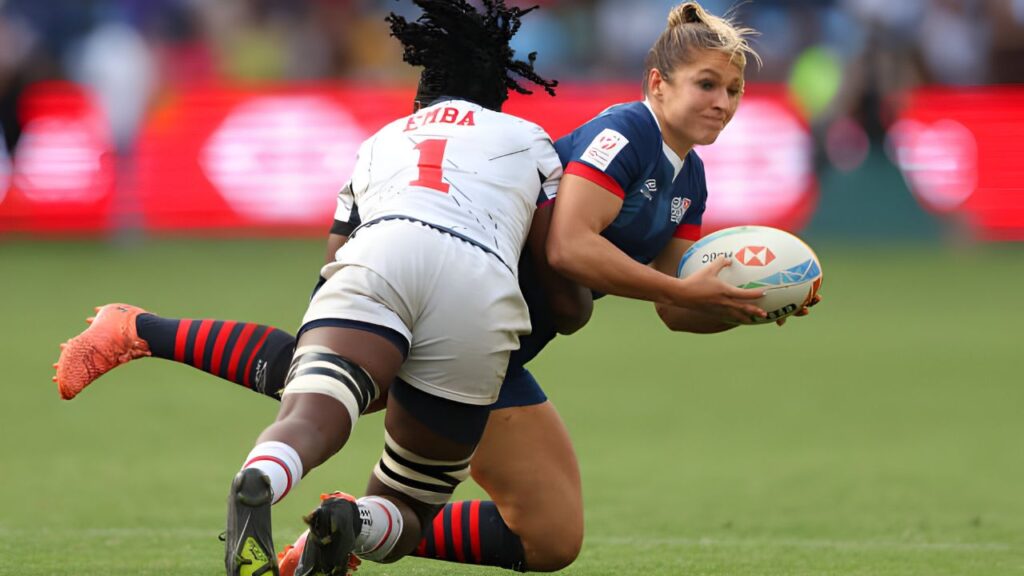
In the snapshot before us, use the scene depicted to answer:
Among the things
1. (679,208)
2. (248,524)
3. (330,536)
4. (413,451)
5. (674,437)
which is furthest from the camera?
(674,437)

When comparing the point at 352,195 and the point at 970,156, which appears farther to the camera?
the point at 970,156

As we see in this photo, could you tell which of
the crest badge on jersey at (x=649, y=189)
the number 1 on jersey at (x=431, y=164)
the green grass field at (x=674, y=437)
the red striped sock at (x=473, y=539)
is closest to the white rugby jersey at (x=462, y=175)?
the number 1 on jersey at (x=431, y=164)

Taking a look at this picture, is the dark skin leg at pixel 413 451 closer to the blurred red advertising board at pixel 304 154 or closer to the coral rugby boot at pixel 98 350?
the coral rugby boot at pixel 98 350

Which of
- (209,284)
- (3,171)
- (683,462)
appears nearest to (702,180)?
(683,462)

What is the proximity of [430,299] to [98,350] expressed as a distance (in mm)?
1232

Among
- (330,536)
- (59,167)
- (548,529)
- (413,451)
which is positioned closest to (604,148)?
(413,451)

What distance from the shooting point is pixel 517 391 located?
5586mm

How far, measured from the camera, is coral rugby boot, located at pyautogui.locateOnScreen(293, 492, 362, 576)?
14.9 ft

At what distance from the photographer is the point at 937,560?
20.1 feet

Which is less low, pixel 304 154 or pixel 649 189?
pixel 649 189

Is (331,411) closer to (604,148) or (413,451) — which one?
(413,451)

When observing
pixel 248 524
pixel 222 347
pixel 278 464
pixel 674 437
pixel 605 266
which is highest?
pixel 605 266

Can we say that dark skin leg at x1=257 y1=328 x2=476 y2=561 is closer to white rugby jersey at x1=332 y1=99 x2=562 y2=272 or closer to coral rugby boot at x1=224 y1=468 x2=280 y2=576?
coral rugby boot at x1=224 y1=468 x2=280 y2=576

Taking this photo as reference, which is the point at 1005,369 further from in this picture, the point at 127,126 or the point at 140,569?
the point at 127,126
